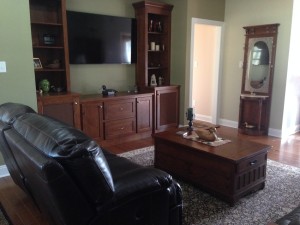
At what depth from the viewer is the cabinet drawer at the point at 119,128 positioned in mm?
4129

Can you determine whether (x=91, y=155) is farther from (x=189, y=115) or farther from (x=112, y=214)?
(x=189, y=115)

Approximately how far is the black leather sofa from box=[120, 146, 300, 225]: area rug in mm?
575

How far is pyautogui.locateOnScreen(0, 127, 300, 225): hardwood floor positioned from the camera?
2323 mm

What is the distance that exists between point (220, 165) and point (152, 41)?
126 inches

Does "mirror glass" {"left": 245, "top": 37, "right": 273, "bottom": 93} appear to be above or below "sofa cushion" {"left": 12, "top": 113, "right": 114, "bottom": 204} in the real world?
above

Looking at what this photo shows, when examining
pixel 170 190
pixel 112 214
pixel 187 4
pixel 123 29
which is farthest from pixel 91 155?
pixel 187 4

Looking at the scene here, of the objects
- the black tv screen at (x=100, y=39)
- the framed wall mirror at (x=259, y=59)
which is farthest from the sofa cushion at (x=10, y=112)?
the framed wall mirror at (x=259, y=59)

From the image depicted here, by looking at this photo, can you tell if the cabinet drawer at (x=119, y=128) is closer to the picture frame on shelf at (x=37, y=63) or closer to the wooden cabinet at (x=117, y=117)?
the wooden cabinet at (x=117, y=117)

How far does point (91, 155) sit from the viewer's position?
4.38ft

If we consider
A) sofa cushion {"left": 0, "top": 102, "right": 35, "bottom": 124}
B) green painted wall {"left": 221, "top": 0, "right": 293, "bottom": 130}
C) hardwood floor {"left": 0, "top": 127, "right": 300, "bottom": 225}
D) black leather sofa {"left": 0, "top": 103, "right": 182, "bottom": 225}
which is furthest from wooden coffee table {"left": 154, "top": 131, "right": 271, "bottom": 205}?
green painted wall {"left": 221, "top": 0, "right": 293, "bottom": 130}

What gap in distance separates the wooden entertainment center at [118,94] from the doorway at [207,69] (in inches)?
29.2

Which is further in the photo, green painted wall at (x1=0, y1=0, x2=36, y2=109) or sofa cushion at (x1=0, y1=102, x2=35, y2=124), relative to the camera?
green painted wall at (x1=0, y1=0, x2=36, y2=109)

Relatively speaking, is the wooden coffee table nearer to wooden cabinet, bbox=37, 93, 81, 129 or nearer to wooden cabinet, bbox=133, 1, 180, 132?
wooden cabinet, bbox=37, 93, 81, 129

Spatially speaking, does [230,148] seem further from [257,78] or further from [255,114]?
[257,78]
